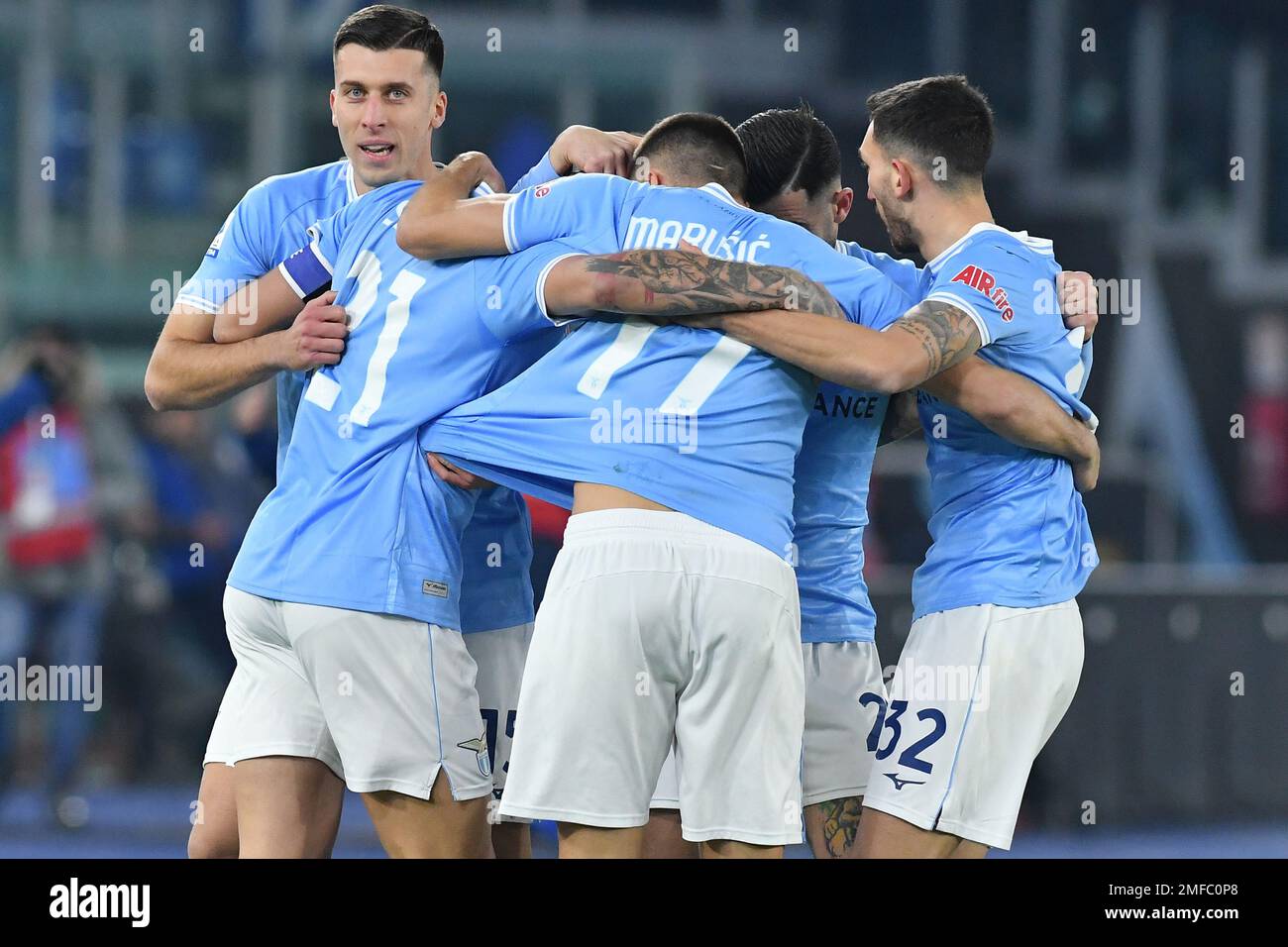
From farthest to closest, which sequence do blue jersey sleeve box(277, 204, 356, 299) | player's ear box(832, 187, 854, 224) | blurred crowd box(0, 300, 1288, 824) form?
blurred crowd box(0, 300, 1288, 824) → player's ear box(832, 187, 854, 224) → blue jersey sleeve box(277, 204, 356, 299)

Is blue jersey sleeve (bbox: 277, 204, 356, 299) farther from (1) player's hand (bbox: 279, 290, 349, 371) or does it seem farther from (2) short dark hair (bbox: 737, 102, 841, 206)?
(2) short dark hair (bbox: 737, 102, 841, 206)

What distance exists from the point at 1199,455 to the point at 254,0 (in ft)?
24.2

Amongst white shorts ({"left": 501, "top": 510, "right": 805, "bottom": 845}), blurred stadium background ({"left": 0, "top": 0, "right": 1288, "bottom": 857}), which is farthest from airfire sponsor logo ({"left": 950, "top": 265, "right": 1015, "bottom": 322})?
blurred stadium background ({"left": 0, "top": 0, "right": 1288, "bottom": 857})

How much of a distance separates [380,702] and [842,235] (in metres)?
6.67

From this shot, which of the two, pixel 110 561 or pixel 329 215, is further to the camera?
pixel 110 561

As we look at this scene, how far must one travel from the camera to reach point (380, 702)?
11.3 ft

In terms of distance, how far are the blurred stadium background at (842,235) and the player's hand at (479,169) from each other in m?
3.84

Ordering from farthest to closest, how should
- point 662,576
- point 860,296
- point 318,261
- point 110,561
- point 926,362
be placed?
point 110,561, point 318,261, point 860,296, point 926,362, point 662,576

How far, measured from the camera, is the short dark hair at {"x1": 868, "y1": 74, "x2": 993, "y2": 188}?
3.67m

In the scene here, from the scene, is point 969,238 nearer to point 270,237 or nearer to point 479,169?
point 479,169

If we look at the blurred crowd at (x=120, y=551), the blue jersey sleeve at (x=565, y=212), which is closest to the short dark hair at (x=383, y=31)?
the blue jersey sleeve at (x=565, y=212)

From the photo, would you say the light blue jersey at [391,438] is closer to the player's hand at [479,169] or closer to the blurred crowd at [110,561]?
the player's hand at [479,169]

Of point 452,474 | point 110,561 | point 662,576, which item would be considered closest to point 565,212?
point 452,474
